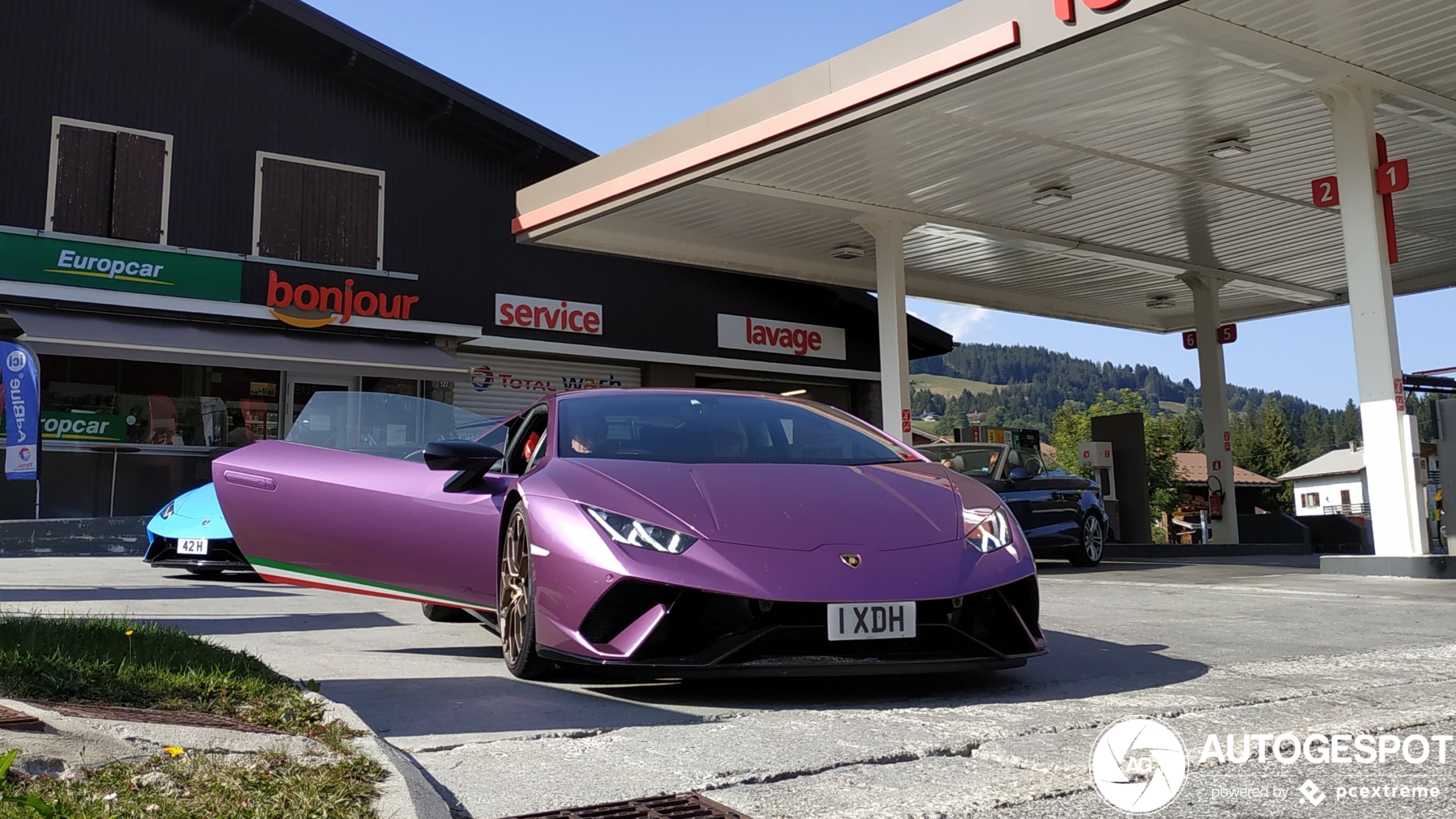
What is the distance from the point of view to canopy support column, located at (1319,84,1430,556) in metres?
11.4

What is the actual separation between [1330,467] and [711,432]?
118 meters

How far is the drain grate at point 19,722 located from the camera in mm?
2711

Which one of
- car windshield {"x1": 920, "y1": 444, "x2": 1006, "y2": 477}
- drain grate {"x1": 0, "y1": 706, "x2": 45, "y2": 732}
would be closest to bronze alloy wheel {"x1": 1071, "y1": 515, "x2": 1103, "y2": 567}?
car windshield {"x1": 920, "y1": 444, "x2": 1006, "y2": 477}

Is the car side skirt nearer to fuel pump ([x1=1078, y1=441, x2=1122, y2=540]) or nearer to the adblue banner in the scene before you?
the adblue banner

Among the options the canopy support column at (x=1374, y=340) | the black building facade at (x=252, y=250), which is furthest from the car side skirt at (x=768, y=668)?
the black building facade at (x=252, y=250)

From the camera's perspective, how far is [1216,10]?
10336 mm

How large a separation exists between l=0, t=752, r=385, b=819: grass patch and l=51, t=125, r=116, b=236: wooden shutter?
57.0ft

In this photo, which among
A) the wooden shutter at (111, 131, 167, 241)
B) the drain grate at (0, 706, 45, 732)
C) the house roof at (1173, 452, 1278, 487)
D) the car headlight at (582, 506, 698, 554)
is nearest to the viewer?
the drain grate at (0, 706, 45, 732)

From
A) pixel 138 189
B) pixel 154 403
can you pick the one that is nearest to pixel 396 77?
pixel 138 189

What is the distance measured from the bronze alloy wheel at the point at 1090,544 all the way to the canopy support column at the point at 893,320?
145 inches

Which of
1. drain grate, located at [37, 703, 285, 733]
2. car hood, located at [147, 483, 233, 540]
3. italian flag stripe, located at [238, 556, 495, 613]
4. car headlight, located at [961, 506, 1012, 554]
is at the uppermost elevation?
car hood, located at [147, 483, 233, 540]

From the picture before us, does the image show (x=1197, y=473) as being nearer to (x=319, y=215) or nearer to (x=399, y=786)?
(x=319, y=215)

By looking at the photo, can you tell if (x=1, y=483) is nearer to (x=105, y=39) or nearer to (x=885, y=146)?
(x=105, y=39)

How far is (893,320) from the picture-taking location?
1745cm
